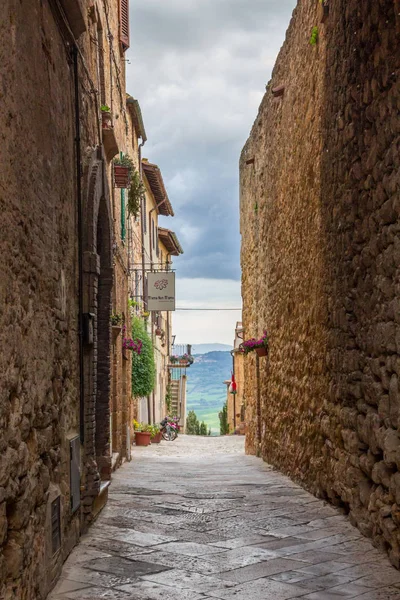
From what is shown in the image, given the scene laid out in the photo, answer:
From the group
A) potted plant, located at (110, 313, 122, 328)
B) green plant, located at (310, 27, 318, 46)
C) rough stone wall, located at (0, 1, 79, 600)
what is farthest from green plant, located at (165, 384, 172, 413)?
rough stone wall, located at (0, 1, 79, 600)

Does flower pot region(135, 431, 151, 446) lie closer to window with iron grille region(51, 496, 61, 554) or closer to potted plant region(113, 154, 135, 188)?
potted plant region(113, 154, 135, 188)

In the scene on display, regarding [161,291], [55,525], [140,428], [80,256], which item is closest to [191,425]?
[140,428]

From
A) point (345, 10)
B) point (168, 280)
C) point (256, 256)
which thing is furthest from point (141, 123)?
point (345, 10)

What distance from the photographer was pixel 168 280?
1727 centimetres

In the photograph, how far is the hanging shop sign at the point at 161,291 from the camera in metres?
17.2

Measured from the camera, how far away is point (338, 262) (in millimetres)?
6770

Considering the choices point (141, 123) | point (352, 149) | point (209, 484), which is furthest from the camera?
point (141, 123)

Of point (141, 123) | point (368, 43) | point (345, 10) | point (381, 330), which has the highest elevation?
point (141, 123)

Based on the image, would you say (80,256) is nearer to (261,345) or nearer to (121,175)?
(121,175)

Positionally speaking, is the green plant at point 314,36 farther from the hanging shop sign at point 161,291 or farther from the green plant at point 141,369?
the hanging shop sign at point 161,291

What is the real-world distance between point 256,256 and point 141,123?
6847 millimetres

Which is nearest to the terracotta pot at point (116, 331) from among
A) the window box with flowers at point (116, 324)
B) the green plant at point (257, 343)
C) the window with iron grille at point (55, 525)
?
the window box with flowers at point (116, 324)

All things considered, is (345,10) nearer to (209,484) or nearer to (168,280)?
(209,484)

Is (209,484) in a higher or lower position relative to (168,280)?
lower
